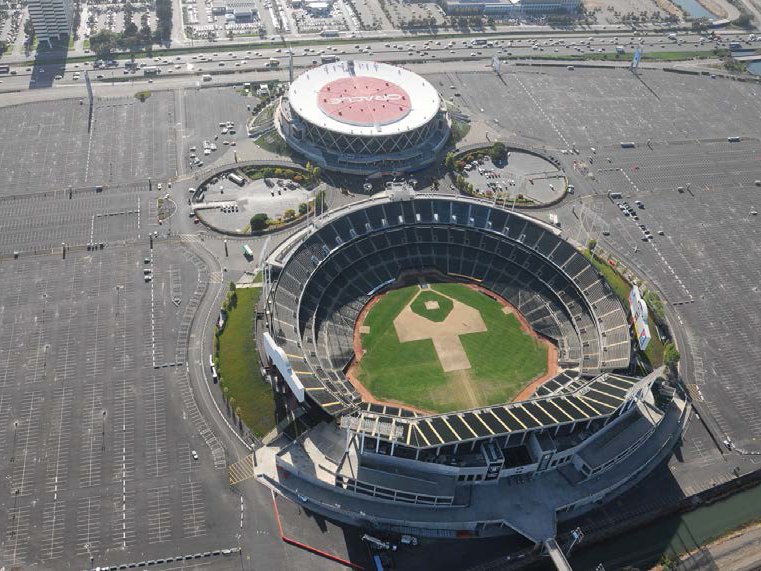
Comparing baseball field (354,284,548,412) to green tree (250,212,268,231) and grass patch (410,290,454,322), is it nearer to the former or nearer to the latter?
grass patch (410,290,454,322)

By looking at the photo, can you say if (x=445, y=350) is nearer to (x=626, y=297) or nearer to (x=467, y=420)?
(x=467, y=420)

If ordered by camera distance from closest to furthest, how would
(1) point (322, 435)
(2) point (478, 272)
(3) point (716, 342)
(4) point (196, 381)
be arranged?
(1) point (322, 435) → (4) point (196, 381) → (3) point (716, 342) → (2) point (478, 272)

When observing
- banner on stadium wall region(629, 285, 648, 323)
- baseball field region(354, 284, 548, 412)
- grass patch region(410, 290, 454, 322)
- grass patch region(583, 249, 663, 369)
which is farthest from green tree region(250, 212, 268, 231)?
banner on stadium wall region(629, 285, 648, 323)

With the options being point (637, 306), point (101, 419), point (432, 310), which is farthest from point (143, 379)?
point (637, 306)

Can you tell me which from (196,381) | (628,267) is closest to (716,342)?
(628,267)

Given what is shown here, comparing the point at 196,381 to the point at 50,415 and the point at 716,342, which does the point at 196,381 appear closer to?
the point at 50,415
